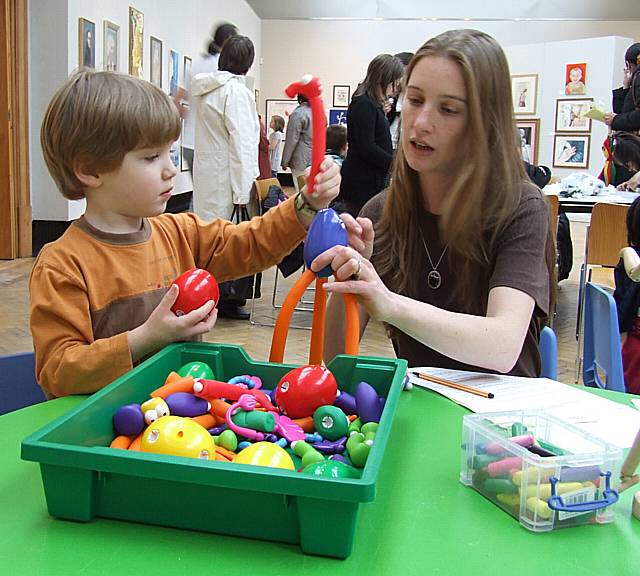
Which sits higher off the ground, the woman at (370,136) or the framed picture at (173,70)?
the framed picture at (173,70)

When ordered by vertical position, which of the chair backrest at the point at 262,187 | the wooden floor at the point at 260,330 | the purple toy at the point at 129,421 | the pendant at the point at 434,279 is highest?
the chair backrest at the point at 262,187

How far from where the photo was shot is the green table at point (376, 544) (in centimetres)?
65

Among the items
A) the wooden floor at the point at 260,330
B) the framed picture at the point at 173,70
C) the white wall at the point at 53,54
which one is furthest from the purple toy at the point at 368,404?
the framed picture at the point at 173,70

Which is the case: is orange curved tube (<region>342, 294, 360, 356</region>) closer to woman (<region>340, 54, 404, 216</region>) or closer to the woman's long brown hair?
the woman's long brown hair

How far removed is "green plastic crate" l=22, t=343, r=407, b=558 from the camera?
64 centimetres

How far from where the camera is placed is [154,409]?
86cm

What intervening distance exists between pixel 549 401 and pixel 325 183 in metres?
0.50

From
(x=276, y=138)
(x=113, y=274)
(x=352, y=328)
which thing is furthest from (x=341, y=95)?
(x=352, y=328)

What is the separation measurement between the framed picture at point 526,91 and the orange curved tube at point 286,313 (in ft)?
31.8

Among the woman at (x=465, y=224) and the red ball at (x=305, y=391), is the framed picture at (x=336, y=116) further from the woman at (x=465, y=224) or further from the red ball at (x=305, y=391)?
the red ball at (x=305, y=391)

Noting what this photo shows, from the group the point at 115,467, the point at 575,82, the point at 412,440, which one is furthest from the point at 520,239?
the point at 575,82

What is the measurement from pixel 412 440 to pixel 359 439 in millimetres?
132

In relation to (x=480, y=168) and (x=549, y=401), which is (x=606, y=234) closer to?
(x=480, y=168)

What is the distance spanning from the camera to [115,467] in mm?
676
